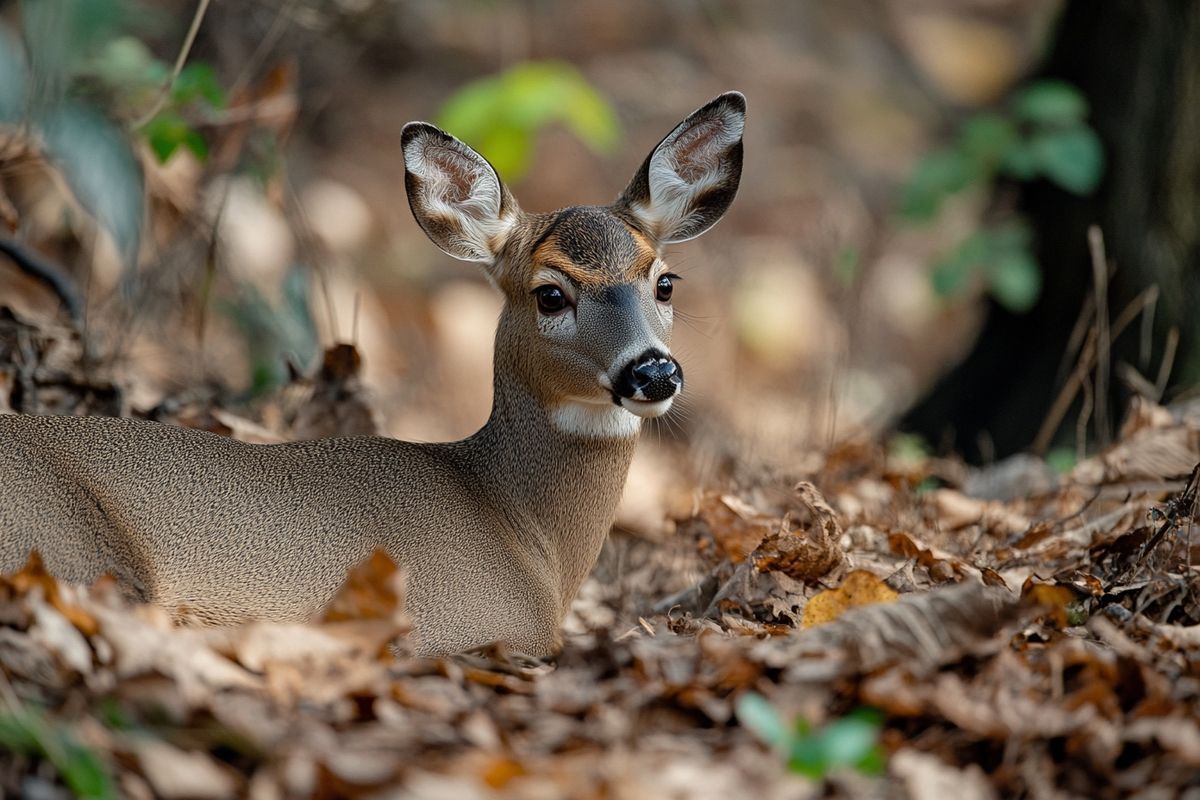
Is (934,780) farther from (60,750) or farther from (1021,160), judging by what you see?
(1021,160)

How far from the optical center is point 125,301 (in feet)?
21.4

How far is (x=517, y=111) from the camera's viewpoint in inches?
298

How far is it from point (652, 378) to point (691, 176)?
4.08ft

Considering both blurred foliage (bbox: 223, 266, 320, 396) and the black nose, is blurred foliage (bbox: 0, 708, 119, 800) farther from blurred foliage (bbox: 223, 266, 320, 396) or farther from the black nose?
blurred foliage (bbox: 223, 266, 320, 396)

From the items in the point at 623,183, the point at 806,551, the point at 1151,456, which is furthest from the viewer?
the point at 623,183

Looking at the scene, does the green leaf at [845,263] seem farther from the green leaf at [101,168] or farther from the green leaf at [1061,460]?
the green leaf at [101,168]

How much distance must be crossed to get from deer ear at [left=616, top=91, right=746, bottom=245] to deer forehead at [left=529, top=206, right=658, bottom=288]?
0.25 m

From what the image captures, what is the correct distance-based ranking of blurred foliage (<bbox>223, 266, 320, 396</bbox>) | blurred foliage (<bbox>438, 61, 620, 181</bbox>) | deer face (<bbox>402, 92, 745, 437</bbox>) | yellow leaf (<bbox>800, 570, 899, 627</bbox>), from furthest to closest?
blurred foliage (<bbox>438, 61, 620, 181</bbox>) < blurred foliage (<bbox>223, 266, 320, 396</bbox>) < deer face (<bbox>402, 92, 745, 437</bbox>) < yellow leaf (<bbox>800, 570, 899, 627</bbox>)

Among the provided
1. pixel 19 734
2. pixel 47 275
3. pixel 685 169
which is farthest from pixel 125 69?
pixel 19 734

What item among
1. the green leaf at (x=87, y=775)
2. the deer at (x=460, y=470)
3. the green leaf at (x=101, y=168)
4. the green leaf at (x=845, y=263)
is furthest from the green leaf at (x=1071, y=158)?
the green leaf at (x=87, y=775)

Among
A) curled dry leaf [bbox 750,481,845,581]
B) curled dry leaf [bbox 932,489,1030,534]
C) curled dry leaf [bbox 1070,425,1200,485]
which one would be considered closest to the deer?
curled dry leaf [bbox 750,481,845,581]

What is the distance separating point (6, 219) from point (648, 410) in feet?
10.5

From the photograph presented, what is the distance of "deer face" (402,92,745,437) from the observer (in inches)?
171

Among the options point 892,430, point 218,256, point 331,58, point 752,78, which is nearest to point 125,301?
point 218,256
